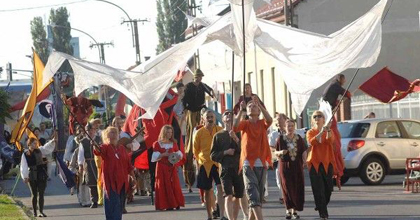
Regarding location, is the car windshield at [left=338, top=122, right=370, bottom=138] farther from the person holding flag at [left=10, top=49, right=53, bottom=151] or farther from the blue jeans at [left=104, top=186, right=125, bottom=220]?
the blue jeans at [left=104, top=186, right=125, bottom=220]

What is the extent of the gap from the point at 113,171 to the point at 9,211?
251 inches

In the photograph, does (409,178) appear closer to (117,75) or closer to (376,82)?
(376,82)

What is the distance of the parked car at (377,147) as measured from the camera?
25.7m

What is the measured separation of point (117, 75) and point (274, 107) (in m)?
33.7

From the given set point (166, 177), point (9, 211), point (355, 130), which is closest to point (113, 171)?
point (166, 177)

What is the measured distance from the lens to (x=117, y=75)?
16188mm

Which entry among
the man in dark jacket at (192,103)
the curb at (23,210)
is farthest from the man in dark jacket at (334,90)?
the curb at (23,210)

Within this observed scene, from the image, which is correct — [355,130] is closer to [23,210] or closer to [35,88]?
[35,88]

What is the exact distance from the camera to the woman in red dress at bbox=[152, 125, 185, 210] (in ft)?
68.0

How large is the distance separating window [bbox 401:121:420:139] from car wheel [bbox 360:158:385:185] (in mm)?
982

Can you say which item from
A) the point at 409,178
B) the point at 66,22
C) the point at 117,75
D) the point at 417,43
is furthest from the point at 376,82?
the point at 66,22

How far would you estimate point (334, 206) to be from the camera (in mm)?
20547

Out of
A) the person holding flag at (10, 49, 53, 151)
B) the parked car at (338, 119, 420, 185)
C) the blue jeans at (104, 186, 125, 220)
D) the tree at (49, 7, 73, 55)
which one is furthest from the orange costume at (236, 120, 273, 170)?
the tree at (49, 7, 73, 55)

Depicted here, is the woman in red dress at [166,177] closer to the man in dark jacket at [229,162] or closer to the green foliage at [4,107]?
the man in dark jacket at [229,162]
